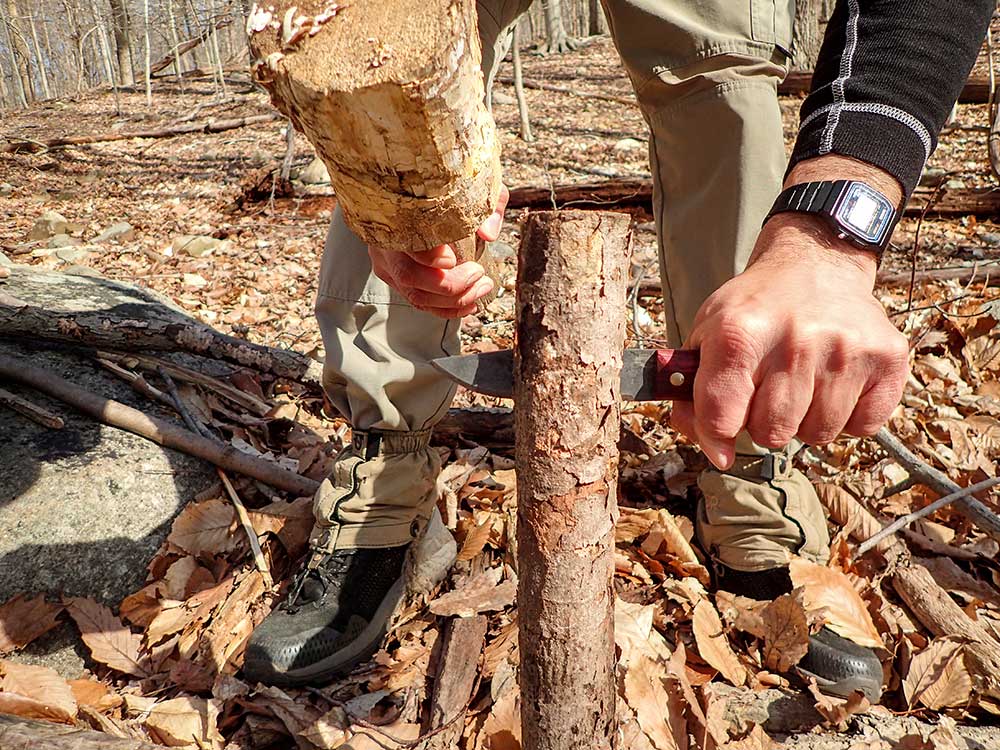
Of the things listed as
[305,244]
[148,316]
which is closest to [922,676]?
[148,316]

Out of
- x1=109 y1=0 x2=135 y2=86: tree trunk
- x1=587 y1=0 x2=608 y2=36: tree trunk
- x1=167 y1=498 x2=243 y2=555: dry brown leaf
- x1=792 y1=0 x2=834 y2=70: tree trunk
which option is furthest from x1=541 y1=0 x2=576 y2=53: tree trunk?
x1=167 y1=498 x2=243 y2=555: dry brown leaf

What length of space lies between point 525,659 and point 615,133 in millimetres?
8983

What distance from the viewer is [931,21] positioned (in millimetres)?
1268

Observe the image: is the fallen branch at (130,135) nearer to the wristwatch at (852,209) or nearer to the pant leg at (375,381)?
the pant leg at (375,381)

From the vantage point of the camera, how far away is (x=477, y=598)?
2105mm

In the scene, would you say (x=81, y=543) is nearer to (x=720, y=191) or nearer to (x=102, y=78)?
(x=720, y=191)

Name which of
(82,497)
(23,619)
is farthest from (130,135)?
(23,619)

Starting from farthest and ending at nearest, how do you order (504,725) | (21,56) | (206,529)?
1. (21,56)
2. (206,529)
3. (504,725)

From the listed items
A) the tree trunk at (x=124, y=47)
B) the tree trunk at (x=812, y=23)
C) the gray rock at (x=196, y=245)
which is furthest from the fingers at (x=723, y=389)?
the tree trunk at (x=124, y=47)

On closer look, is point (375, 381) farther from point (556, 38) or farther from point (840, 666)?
point (556, 38)

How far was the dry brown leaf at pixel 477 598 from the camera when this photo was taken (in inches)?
81.0

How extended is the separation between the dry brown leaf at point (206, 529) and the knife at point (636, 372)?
1600 millimetres

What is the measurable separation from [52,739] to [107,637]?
0.96m

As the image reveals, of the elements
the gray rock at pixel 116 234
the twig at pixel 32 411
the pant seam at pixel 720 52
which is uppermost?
the pant seam at pixel 720 52
